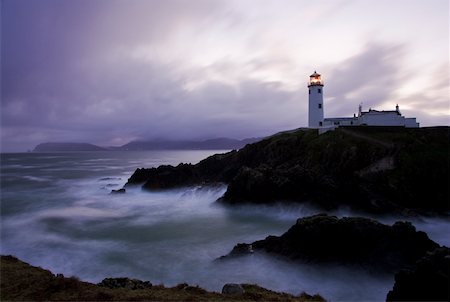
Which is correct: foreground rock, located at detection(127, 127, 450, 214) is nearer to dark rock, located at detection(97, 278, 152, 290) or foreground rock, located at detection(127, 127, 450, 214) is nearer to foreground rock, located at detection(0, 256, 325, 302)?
foreground rock, located at detection(0, 256, 325, 302)

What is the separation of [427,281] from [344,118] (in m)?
41.1

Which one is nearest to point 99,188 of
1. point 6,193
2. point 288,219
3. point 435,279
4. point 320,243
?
point 6,193

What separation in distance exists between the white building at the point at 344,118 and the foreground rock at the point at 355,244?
26.1 metres

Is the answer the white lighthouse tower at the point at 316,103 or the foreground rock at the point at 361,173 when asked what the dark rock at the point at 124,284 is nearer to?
the foreground rock at the point at 361,173

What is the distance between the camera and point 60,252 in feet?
67.3

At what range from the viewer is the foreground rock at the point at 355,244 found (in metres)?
15.8

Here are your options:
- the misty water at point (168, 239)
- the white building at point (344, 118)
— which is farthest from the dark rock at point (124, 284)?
the white building at point (344, 118)

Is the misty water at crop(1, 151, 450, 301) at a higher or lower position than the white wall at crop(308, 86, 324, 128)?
lower

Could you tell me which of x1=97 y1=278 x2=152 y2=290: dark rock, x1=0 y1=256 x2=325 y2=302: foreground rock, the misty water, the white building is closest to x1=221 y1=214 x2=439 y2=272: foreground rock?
the misty water

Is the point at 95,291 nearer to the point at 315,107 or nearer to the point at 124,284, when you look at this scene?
the point at 124,284

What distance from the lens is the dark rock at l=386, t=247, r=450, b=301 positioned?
32.8 feet

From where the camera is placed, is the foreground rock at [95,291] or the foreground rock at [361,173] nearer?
the foreground rock at [95,291]

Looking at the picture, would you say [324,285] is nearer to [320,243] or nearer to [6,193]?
[320,243]

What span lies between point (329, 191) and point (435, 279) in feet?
60.3
